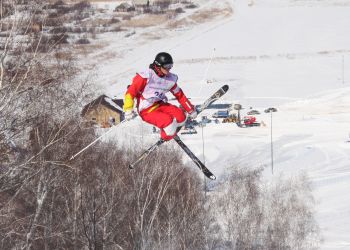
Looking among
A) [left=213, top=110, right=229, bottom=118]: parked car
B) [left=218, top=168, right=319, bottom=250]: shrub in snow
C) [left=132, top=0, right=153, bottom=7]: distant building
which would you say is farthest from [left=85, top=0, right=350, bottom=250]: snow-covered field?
[left=132, top=0, right=153, bottom=7]: distant building

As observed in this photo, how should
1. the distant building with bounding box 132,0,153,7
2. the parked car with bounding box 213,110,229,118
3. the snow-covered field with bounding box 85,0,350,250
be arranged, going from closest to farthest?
the snow-covered field with bounding box 85,0,350,250 < the parked car with bounding box 213,110,229,118 < the distant building with bounding box 132,0,153,7

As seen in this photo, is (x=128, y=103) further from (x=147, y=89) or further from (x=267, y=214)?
(x=267, y=214)

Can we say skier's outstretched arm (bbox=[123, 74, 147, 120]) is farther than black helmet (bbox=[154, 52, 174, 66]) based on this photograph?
Yes

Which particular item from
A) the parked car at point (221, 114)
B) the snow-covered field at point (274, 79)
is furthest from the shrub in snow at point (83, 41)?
the parked car at point (221, 114)

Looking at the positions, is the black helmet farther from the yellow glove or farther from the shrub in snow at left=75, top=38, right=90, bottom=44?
the shrub in snow at left=75, top=38, right=90, bottom=44

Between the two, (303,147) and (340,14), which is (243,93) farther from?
(340,14)

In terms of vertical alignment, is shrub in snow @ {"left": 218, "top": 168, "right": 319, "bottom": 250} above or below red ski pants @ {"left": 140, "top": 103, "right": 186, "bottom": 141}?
below

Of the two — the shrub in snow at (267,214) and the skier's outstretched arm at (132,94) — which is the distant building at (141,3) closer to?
the shrub in snow at (267,214)

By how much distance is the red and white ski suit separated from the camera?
8.40 m

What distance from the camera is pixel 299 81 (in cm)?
8819

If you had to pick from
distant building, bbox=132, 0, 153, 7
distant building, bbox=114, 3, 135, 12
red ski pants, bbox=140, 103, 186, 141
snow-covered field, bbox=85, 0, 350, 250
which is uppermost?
red ski pants, bbox=140, 103, 186, 141

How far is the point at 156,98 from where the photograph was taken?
8.55 meters

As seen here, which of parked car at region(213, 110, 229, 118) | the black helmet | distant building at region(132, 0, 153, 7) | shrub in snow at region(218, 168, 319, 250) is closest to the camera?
the black helmet

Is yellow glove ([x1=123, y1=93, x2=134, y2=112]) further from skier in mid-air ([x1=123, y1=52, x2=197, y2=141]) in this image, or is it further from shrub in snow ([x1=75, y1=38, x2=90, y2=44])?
shrub in snow ([x1=75, y1=38, x2=90, y2=44])
